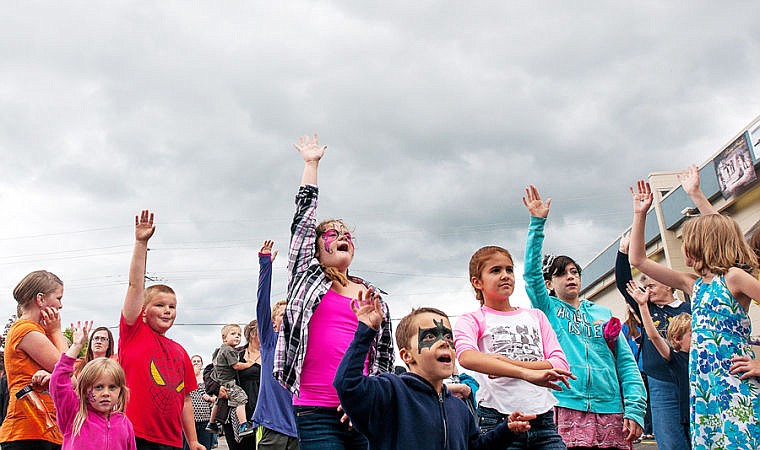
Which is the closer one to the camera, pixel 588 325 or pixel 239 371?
pixel 588 325

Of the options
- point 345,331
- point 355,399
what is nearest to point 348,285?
point 345,331

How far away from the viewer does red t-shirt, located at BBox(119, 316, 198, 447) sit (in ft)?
15.2

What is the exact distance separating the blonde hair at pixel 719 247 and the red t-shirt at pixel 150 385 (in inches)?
149

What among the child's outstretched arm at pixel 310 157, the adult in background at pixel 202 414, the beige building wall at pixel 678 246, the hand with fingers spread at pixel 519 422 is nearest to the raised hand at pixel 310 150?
the child's outstretched arm at pixel 310 157

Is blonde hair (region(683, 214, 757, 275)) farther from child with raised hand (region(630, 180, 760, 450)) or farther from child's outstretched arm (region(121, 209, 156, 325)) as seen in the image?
child's outstretched arm (region(121, 209, 156, 325))

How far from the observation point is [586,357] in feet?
15.7

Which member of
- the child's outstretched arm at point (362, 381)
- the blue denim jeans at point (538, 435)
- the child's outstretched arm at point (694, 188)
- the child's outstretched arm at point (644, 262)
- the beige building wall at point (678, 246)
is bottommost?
the blue denim jeans at point (538, 435)

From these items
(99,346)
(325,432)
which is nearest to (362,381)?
(325,432)

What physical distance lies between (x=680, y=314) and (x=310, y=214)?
3897 millimetres

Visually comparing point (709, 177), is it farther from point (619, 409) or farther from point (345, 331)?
point (345, 331)

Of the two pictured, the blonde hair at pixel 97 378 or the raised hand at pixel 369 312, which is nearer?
the raised hand at pixel 369 312

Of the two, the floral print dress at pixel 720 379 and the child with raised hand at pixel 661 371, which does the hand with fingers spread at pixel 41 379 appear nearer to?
the floral print dress at pixel 720 379

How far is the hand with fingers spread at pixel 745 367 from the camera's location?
3709mm

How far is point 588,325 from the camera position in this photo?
4.95 m
